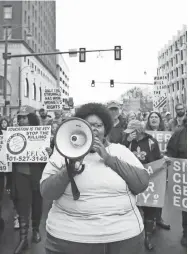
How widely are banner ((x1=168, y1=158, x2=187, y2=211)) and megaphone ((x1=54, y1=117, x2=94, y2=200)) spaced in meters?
2.43

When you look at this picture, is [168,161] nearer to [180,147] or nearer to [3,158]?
[180,147]

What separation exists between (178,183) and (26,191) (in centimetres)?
201

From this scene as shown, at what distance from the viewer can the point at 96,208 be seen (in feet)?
6.43

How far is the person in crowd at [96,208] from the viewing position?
1.95 meters

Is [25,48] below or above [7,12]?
below

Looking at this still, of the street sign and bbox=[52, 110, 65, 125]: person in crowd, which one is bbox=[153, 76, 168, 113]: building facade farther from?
the street sign

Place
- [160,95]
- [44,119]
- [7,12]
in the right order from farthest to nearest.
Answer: [7,12], [160,95], [44,119]

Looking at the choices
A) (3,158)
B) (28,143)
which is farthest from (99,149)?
(3,158)

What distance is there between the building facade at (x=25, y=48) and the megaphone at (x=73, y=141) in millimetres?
32421

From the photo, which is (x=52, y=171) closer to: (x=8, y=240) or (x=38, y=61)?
(x=8, y=240)

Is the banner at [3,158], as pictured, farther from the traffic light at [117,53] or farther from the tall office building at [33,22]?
the tall office building at [33,22]

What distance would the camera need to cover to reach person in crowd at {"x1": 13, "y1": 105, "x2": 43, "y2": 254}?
4.04 meters

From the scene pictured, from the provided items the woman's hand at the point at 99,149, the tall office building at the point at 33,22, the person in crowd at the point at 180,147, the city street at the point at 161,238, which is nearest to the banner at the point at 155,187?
the person in crowd at the point at 180,147

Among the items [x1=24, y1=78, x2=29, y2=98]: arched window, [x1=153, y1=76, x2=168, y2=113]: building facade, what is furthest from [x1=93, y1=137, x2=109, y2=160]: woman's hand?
[x1=24, y1=78, x2=29, y2=98]: arched window
